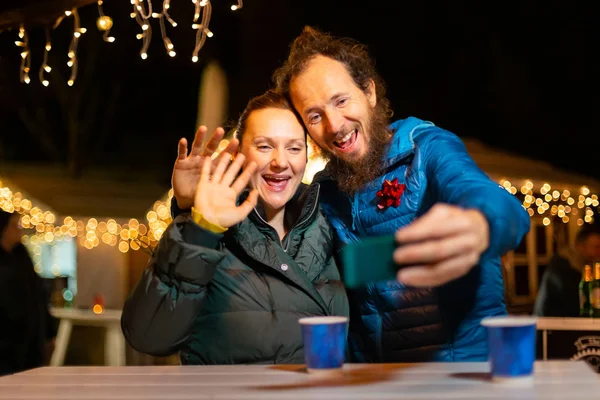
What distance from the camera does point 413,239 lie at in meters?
1.44

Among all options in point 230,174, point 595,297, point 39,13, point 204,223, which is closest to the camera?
point 204,223

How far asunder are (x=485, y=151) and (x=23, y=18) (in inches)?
239

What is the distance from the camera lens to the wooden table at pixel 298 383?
1.54m

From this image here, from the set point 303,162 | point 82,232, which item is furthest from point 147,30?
point 82,232

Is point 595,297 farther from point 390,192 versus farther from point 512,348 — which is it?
point 512,348

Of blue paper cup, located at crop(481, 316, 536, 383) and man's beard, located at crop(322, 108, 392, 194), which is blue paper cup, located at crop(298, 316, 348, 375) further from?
man's beard, located at crop(322, 108, 392, 194)

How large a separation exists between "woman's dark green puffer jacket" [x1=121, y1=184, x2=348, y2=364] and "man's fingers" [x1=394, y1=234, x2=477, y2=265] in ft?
2.31

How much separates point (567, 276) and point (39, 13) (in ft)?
16.2

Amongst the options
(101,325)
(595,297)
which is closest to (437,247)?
(595,297)

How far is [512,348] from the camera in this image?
1570mm

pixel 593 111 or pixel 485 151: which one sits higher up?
pixel 593 111

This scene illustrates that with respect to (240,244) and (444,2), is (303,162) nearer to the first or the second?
(240,244)

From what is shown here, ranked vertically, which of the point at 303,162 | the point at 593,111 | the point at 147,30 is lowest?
the point at 303,162

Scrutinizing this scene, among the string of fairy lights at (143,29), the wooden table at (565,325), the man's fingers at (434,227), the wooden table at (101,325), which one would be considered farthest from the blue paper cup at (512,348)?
the wooden table at (101,325)
